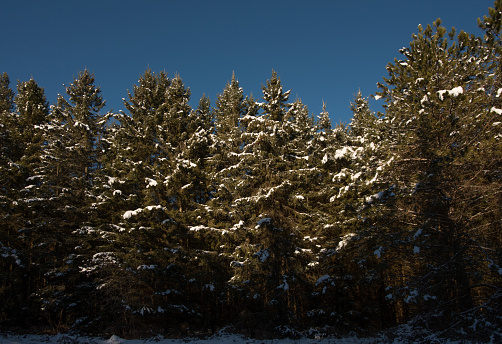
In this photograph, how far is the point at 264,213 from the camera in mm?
16250

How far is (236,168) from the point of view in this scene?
17422 millimetres

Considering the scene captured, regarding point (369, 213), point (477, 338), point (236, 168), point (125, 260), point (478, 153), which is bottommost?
point (477, 338)

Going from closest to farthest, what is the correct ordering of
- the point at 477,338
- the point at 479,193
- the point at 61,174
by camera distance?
the point at 477,338
the point at 479,193
the point at 61,174

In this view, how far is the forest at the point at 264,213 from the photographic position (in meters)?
10.6

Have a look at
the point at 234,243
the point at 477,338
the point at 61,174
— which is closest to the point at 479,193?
the point at 477,338

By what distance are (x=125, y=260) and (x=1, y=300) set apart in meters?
7.20

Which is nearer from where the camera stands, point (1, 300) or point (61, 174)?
point (1, 300)

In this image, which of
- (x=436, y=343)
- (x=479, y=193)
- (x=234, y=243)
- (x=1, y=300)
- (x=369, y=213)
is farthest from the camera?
(x=234, y=243)

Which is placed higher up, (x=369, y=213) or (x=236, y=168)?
(x=236, y=168)

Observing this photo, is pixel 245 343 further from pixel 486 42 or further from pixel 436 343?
pixel 486 42

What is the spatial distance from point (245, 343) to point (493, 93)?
543 inches

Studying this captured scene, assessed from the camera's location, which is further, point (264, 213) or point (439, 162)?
point (264, 213)

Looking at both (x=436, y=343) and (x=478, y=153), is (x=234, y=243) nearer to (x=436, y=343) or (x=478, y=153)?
(x=436, y=343)

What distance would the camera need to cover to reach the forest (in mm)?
10555
